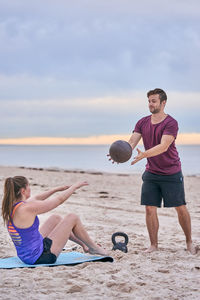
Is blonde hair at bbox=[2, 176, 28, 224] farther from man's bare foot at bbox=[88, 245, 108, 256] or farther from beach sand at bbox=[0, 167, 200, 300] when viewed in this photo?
man's bare foot at bbox=[88, 245, 108, 256]

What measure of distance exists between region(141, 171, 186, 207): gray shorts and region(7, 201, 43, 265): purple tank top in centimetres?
177

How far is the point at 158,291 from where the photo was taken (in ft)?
12.3

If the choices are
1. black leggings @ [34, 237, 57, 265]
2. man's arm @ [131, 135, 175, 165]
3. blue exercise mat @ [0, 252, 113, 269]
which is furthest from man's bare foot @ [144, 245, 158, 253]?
black leggings @ [34, 237, 57, 265]

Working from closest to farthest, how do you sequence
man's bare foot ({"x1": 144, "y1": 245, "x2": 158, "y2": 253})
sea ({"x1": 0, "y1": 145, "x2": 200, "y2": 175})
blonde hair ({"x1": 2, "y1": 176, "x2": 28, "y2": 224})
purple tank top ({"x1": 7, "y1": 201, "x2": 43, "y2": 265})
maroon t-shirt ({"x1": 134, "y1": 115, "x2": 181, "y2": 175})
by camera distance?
blonde hair ({"x1": 2, "y1": 176, "x2": 28, "y2": 224})
purple tank top ({"x1": 7, "y1": 201, "x2": 43, "y2": 265})
maroon t-shirt ({"x1": 134, "y1": 115, "x2": 181, "y2": 175})
man's bare foot ({"x1": 144, "y1": 245, "x2": 158, "y2": 253})
sea ({"x1": 0, "y1": 145, "x2": 200, "y2": 175})

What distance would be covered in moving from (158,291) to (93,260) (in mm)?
1240

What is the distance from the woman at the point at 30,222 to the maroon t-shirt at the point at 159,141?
51.9 inches

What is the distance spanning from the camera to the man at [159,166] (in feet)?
18.2

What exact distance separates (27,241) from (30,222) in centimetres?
25

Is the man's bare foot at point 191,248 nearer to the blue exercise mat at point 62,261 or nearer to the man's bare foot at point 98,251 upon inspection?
the man's bare foot at point 98,251

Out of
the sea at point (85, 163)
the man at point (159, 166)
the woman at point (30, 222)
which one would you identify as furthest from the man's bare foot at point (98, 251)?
the sea at point (85, 163)

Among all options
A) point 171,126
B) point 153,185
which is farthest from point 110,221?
point 171,126

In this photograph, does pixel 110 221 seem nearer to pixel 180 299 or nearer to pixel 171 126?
pixel 171 126

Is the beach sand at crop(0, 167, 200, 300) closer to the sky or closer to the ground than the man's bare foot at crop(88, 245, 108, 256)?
closer to the ground

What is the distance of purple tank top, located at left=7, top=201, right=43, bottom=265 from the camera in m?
4.61
